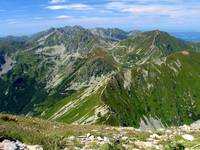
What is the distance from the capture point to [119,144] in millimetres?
24062

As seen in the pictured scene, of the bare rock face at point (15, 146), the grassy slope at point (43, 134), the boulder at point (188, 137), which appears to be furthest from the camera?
the boulder at point (188, 137)

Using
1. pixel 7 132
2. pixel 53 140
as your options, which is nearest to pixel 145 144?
pixel 53 140

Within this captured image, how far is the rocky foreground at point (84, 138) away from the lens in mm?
20578

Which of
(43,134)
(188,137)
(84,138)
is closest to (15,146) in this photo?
(43,134)

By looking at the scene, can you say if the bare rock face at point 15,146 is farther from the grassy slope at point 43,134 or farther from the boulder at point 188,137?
the boulder at point 188,137

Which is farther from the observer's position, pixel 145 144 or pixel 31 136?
pixel 145 144

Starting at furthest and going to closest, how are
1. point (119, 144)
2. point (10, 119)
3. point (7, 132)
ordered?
point (10, 119) < point (119, 144) < point (7, 132)

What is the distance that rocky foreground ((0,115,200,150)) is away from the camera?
20578 millimetres

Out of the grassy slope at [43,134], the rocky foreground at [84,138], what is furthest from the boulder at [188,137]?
the grassy slope at [43,134]

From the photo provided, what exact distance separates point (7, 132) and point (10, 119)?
7.17m

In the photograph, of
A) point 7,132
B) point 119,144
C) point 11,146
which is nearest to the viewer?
point 11,146

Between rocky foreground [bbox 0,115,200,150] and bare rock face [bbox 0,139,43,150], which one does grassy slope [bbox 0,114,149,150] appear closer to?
rocky foreground [bbox 0,115,200,150]

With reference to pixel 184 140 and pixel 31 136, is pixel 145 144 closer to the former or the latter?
pixel 184 140

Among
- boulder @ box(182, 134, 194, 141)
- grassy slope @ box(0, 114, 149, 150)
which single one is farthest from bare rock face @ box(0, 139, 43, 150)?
boulder @ box(182, 134, 194, 141)
